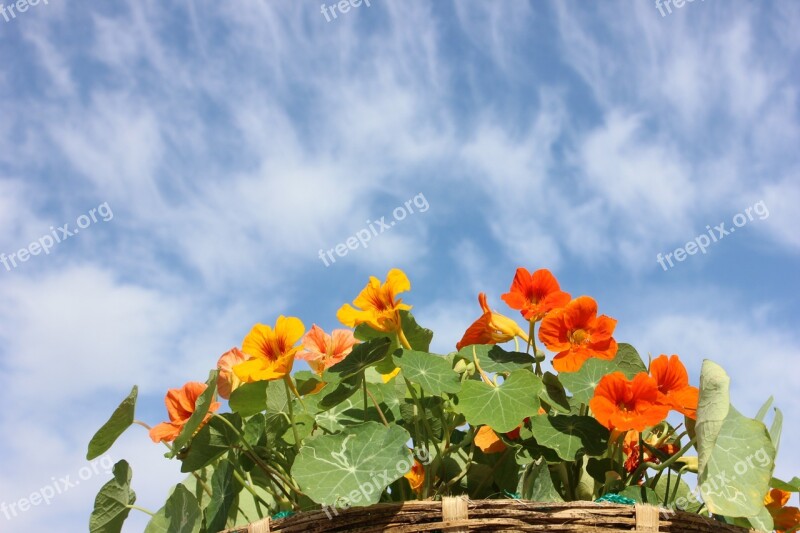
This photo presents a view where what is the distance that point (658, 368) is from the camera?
154cm

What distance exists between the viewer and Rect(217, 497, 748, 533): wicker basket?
1.28 metres

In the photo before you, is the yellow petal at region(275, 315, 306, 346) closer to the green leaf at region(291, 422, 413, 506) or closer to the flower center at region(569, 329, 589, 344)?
the green leaf at region(291, 422, 413, 506)

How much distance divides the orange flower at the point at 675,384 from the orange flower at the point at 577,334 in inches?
3.9

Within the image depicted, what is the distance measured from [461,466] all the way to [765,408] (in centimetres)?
74

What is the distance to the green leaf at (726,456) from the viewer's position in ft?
4.30

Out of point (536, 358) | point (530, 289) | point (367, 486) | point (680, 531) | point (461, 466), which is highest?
point (530, 289)

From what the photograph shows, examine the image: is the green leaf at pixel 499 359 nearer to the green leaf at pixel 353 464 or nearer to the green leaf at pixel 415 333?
the green leaf at pixel 415 333

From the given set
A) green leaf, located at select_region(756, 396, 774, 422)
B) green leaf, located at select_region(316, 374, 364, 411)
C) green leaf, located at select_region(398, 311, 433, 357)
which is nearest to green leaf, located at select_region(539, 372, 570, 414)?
green leaf, located at select_region(398, 311, 433, 357)

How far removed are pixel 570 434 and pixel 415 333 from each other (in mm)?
420

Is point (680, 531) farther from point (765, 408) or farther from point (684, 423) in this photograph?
point (765, 408)

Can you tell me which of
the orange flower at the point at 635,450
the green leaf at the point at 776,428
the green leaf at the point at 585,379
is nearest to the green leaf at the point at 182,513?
the green leaf at the point at 585,379

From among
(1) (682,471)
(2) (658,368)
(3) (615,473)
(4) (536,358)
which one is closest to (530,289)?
(4) (536,358)

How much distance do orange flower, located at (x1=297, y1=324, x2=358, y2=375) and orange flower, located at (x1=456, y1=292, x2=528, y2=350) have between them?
0.34 meters

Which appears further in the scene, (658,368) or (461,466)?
(461,466)
